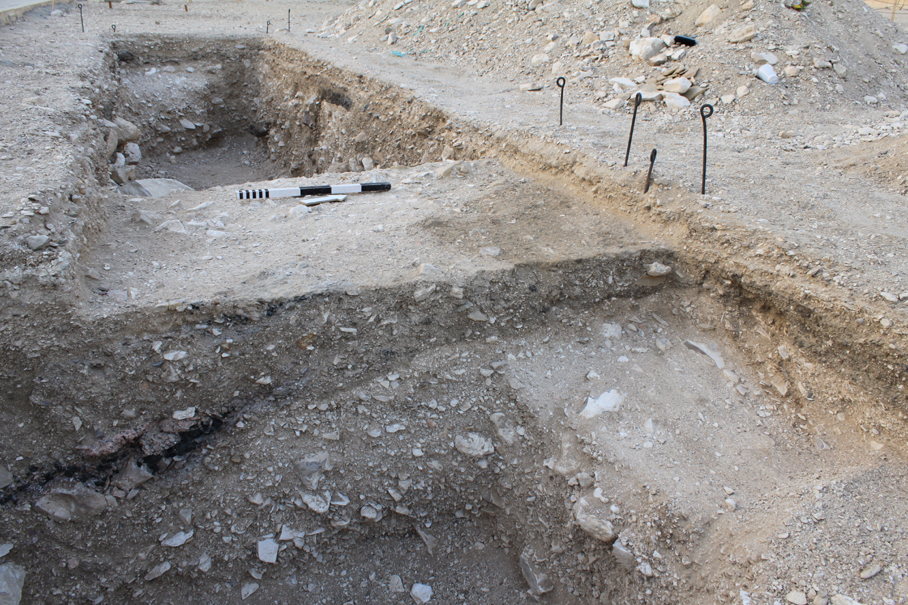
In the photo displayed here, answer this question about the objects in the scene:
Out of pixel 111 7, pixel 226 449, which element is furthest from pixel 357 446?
pixel 111 7

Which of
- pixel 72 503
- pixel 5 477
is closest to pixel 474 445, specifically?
pixel 72 503

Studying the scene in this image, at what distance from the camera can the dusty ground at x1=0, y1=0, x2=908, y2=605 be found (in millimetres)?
2338

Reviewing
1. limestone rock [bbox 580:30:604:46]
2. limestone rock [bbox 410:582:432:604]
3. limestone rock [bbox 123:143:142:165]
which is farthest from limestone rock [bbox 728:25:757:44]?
limestone rock [bbox 123:143:142:165]

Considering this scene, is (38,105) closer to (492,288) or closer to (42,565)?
(42,565)

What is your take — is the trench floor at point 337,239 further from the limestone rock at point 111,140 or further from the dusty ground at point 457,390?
the limestone rock at point 111,140

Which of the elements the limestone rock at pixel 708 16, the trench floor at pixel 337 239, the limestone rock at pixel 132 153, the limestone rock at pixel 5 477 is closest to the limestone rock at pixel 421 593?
the trench floor at pixel 337 239

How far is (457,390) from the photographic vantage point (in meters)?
2.78

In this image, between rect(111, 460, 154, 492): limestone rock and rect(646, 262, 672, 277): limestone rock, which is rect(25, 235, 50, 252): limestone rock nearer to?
rect(111, 460, 154, 492): limestone rock

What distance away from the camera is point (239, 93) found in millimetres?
7246

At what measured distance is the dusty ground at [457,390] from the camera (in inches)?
92.0

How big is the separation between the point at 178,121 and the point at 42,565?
578 cm

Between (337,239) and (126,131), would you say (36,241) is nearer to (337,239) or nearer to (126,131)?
(337,239)

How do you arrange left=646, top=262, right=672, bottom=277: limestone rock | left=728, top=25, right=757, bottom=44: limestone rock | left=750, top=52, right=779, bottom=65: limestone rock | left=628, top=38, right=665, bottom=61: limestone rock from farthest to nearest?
1. left=628, top=38, right=665, bottom=61: limestone rock
2. left=728, top=25, right=757, bottom=44: limestone rock
3. left=750, top=52, right=779, bottom=65: limestone rock
4. left=646, top=262, right=672, bottom=277: limestone rock

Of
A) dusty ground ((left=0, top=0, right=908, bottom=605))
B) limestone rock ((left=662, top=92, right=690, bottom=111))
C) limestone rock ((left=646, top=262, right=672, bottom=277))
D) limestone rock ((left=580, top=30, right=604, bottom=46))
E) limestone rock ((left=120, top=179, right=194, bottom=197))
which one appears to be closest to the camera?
dusty ground ((left=0, top=0, right=908, bottom=605))
